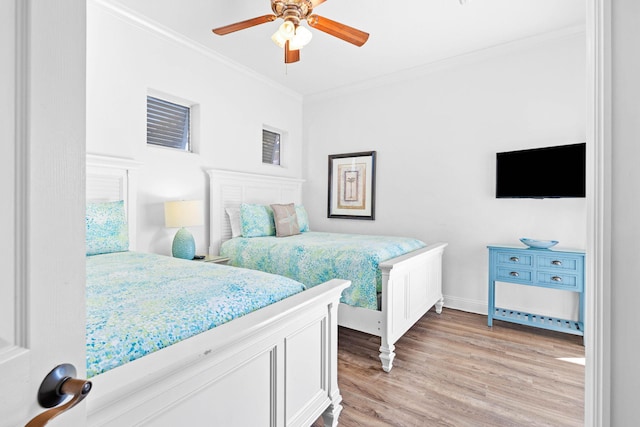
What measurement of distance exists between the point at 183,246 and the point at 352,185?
2.40 meters

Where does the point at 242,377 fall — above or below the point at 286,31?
below

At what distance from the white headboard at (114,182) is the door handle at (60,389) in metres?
2.52

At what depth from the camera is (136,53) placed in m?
2.85

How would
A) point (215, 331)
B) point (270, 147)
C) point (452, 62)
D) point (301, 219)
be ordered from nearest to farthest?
point (215, 331) → point (452, 62) → point (301, 219) → point (270, 147)

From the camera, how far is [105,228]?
227cm

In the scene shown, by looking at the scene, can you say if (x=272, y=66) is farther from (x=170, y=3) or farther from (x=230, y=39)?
(x=170, y=3)

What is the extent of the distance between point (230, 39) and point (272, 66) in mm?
717

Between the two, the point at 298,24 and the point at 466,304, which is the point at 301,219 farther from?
the point at 298,24

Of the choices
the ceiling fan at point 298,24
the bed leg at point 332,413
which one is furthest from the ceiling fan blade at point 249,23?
the bed leg at point 332,413

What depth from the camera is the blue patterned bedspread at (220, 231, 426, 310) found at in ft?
7.63

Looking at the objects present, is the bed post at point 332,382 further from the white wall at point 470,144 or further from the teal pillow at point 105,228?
the white wall at point 470,144

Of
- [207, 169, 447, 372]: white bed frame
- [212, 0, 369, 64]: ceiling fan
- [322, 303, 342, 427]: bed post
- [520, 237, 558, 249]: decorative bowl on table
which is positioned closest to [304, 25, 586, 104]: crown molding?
[207, 169, 447, 372]: white bed frame

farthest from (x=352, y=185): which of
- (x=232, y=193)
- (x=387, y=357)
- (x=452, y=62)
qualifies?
(x=387, y=357)

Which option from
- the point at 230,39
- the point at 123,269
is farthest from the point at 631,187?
the point at 230,39
